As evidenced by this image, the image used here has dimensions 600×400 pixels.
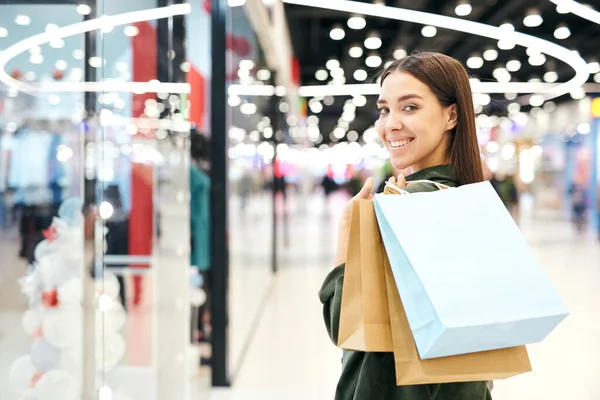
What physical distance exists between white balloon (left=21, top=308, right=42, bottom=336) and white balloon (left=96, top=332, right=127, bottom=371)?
40 cm

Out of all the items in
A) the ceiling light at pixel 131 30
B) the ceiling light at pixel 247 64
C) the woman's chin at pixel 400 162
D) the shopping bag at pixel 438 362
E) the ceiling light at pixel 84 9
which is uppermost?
the ceiling light at pixel 247 64

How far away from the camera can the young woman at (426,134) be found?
110 cm

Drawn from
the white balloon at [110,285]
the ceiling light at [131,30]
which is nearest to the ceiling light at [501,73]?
the ceiling light at [131,30]

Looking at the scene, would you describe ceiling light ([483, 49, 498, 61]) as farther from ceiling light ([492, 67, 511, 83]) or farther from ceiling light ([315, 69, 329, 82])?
ceiling light ([315, 69, 329, 82])

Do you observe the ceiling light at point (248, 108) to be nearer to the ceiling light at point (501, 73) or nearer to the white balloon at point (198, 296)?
the white balloon at point (198, 296)

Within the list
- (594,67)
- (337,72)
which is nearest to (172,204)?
(594,67)

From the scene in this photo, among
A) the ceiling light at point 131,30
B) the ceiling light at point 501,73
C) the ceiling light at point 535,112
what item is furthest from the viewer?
the ceiling light at point 535,112

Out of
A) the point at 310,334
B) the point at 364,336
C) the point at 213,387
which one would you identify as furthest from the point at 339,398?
the point at 310,334

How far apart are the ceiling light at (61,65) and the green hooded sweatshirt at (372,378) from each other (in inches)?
46.6

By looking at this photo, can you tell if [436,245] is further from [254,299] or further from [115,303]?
[254,299]

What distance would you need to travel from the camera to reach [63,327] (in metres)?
1.94

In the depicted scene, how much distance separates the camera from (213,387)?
3750 millimetres

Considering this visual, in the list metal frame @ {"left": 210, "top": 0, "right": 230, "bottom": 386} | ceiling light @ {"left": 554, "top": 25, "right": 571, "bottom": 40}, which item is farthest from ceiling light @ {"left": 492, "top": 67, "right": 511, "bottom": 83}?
metal frame @ {"left": 210, "top": 0, "right": 230, "bottom": 386}

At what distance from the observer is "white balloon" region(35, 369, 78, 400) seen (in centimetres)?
179
